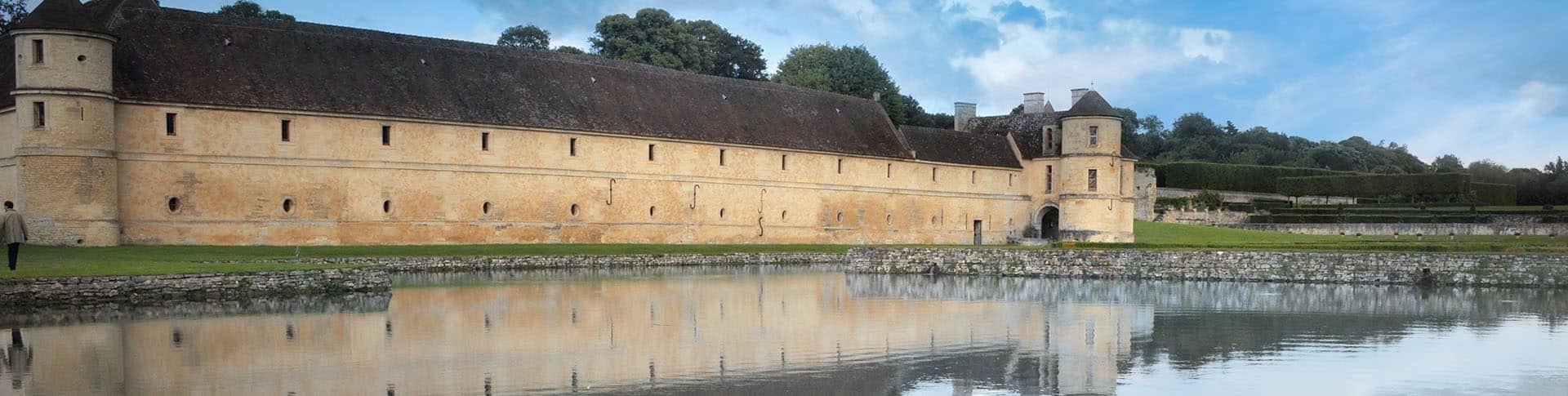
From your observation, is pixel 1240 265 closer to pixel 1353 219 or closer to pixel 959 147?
pixel 959 147

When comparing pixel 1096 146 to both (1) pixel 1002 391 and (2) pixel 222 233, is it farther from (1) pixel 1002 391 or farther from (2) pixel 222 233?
(1) pixel 1002 391

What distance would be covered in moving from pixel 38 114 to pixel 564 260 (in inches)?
527

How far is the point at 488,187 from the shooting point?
4231 centimetres

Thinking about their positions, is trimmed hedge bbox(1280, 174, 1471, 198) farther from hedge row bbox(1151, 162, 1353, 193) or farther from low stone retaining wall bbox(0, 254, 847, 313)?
low stone retaining wall bbox(0, 254, 847, 313)

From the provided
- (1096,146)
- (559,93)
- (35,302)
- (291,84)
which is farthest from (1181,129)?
(35,302)

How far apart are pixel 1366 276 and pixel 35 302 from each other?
27301mm

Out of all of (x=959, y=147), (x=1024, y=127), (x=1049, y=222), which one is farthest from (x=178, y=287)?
(x=1049, y=222)

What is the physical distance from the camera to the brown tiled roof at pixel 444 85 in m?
36.7

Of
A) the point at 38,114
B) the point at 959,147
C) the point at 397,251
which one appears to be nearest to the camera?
the point at 38,114

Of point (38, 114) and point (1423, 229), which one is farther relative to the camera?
point (1423, 229)

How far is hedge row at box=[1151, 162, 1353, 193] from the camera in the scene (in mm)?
72062

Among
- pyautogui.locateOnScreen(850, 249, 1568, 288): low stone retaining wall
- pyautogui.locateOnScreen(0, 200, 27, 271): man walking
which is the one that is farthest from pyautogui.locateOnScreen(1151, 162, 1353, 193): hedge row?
pyautogui.locateOnScreen(0, 200, 27, 271): man walking

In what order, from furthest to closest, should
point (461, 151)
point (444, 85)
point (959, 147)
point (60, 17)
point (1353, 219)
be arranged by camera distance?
point (959, 147), point (1353, 219), point (444, 85), point (461, 151), point (60, 17)

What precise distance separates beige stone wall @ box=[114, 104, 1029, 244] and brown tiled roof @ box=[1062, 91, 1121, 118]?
19.3 ft
